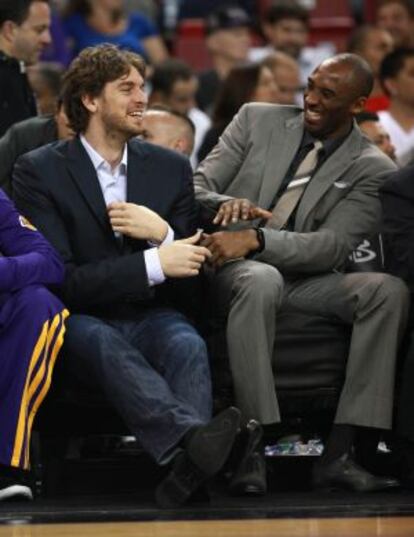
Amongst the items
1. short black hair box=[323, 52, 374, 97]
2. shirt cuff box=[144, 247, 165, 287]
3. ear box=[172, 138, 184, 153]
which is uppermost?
short black hair box=[323, 52, 374, 97]

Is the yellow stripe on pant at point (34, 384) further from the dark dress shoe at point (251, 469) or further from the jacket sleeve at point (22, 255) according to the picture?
the dark dress shoe at point (251, 469)

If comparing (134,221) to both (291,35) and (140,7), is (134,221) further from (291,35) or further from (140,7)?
(140,7)

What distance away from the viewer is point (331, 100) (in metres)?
7.27

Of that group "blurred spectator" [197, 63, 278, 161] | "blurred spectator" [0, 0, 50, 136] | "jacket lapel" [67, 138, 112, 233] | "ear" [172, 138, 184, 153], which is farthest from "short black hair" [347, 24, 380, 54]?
"jacket lapel" [67, 138, 112, 233]

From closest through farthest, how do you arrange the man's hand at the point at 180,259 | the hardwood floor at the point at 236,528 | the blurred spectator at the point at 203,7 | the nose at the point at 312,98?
the hardwood floor at the point at 236,528
the man's hand at the point at 180,259
the nose at the point at 312,98
the blurred spectator at the point at 203,7

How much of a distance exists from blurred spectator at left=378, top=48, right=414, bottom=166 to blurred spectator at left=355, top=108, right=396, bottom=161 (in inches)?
41.2

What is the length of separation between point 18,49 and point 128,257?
7.08ft

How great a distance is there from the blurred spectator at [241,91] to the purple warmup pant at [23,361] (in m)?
2.55

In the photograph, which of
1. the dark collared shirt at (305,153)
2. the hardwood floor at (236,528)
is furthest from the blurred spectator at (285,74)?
the hardwood floor at (236,528)

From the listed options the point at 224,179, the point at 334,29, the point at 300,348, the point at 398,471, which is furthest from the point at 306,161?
the point at 334,29

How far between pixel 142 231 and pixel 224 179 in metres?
0.79

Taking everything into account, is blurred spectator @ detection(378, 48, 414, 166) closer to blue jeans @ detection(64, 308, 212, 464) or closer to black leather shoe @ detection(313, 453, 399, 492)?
black leather shoe @ detection(313, 453, 399, 492)

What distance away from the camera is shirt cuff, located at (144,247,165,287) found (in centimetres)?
663

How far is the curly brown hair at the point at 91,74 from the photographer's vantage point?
22.9ft
